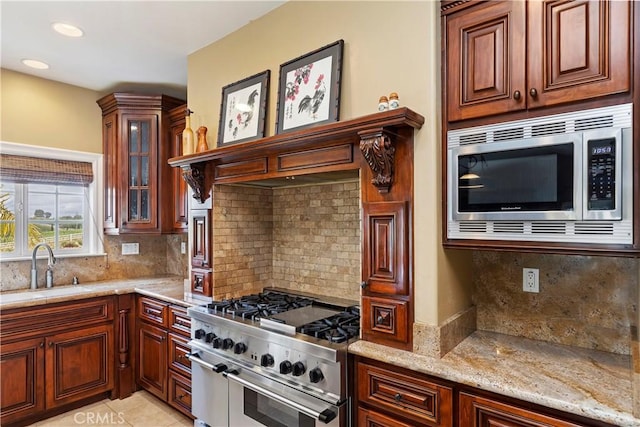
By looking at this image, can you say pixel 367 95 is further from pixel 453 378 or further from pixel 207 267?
pixel 207 267

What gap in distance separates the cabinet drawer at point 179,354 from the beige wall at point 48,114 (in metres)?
2.17

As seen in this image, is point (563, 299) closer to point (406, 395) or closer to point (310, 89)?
point (406, 395)

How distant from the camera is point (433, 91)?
172cm

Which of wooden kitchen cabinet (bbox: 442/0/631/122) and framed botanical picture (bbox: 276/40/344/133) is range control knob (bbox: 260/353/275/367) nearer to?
framed botanical picture (bbox: 276/40/344/133)

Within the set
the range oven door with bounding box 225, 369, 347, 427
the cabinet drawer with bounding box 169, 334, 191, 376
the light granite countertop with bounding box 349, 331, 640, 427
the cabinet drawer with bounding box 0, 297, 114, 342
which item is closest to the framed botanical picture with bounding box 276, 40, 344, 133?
the light granite countertop with bounding box 349, 331, 640, 427

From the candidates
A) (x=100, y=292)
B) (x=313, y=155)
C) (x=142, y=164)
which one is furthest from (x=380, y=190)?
(x=142, y=164)

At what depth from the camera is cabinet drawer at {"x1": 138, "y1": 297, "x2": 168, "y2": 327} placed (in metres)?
2.96

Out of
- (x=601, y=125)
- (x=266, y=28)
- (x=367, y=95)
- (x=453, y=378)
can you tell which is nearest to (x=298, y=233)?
(x=367, y=95)

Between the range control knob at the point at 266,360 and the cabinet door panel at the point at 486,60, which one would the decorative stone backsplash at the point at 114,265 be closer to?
the range control knob at the point at 266,360

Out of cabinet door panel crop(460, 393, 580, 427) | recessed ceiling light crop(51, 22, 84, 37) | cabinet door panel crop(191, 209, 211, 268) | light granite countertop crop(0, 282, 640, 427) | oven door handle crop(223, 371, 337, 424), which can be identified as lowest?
oven door handle crop(223, 371, 337, 424)

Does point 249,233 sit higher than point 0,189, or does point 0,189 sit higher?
point 0,189

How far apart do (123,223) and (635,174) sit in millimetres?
3773

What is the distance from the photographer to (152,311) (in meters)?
3.09

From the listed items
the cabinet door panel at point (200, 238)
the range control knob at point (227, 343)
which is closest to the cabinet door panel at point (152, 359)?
the cabinet door panel at point (200, 238)
